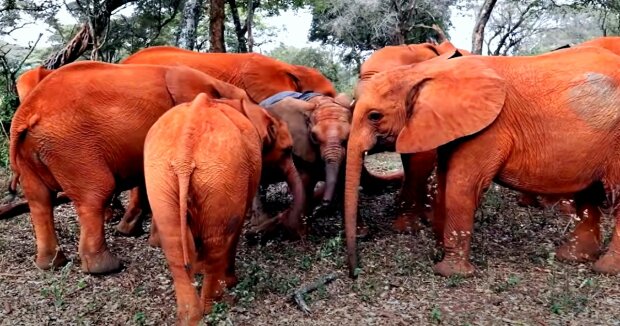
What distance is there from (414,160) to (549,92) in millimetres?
1907

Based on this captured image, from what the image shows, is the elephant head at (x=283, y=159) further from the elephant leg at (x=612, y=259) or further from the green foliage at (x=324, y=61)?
the green foliage at (x=324, y=61)

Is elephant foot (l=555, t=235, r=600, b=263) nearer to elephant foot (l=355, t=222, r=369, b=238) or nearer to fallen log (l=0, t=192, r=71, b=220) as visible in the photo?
elephant foot (l=355, t=222, r=369, b=238)

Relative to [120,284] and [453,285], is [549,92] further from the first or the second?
[120,284]

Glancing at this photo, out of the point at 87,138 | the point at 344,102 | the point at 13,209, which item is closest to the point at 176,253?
the point at 87,138

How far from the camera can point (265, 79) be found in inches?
383

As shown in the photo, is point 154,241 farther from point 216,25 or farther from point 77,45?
point 216,25

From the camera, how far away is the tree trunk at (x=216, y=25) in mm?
14680

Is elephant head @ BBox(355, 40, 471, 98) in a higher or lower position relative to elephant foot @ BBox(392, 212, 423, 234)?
higher

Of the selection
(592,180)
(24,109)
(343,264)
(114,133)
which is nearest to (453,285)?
(343,264)

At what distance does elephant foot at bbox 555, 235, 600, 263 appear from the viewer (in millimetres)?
6786

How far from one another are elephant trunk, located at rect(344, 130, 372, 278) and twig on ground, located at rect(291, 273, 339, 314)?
205mm

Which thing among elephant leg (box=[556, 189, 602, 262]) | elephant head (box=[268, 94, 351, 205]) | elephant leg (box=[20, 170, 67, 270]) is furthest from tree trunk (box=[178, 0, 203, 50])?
elephant leg (box=[556, 189, 602, 262])

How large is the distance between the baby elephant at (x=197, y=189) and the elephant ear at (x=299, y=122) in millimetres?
2054

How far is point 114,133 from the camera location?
6.37m
